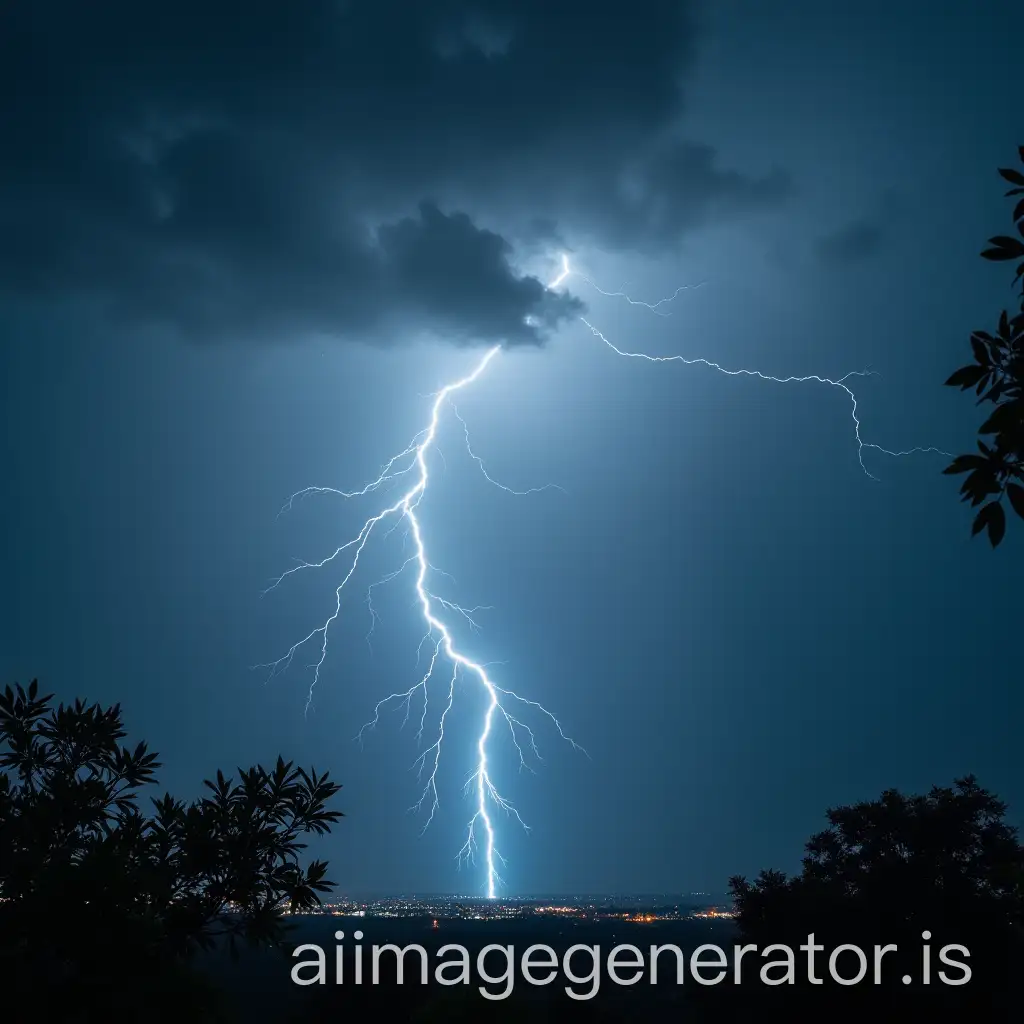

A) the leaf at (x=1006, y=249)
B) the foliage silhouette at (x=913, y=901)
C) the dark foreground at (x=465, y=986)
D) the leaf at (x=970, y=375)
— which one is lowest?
the dark foreground at (x=465, y=986)

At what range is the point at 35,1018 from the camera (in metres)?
5.09

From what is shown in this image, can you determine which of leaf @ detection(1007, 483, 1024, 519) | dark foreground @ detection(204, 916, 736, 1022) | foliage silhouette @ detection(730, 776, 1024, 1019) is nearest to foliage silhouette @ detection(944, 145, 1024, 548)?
leaf @ detection(1007, 483, 1024, 519)

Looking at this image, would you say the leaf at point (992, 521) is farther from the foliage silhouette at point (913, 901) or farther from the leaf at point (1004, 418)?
the foliage silhouette at point (913, 901)

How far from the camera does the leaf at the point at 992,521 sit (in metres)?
2.47

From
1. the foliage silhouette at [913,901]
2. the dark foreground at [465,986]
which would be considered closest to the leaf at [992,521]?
the dark foreground at [465,986]

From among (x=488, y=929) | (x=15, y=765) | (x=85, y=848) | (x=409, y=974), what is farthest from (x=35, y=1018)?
(x=488, y=929)

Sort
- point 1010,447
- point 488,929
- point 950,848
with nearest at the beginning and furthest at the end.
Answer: point 1010,447
point 950,848
point 488,929

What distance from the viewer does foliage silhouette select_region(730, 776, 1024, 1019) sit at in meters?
11.7

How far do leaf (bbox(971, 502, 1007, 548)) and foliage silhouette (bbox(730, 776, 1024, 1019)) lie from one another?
10.7 metres

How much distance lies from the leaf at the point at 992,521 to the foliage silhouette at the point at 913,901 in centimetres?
1070

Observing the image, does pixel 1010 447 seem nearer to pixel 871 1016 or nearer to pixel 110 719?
pixel 110 719

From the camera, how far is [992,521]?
2516 millimetres

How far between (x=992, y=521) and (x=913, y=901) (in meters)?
12.5

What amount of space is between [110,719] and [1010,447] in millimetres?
7563
